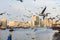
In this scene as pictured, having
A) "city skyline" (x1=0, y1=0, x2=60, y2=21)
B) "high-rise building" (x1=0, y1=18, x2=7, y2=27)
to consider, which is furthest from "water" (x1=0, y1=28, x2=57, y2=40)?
"city skyline" (x1=0, y1=0, x2=60, y2=21)

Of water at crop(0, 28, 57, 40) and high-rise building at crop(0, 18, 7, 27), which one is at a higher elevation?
high-rise building at crop(0, 18, 7, 27)

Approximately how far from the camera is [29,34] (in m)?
2.41

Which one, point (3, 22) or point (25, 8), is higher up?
point (25, 8)

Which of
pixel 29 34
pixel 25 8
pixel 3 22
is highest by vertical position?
pixel 25 8

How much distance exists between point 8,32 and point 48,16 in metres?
0.73

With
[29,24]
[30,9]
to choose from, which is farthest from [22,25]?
[30,9]

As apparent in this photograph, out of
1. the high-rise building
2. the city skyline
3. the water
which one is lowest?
the water

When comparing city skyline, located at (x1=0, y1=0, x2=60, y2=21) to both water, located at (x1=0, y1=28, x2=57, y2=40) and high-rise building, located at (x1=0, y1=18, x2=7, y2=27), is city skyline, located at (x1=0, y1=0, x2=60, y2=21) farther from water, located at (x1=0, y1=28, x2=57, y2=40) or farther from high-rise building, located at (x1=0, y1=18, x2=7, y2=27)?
water, located at (x1=0, y1=28, x2=57, y2=40)

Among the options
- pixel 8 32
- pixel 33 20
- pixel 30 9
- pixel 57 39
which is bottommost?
pixel 57 39

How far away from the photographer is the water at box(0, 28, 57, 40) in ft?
7.88

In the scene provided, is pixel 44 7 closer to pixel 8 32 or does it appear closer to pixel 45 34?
pixel 45 34

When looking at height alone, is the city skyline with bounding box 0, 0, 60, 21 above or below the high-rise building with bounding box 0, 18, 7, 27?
above

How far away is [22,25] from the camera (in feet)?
7.96

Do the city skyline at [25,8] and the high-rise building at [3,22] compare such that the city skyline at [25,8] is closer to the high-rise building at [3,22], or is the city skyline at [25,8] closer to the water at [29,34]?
the high-rise building at [3,22]
